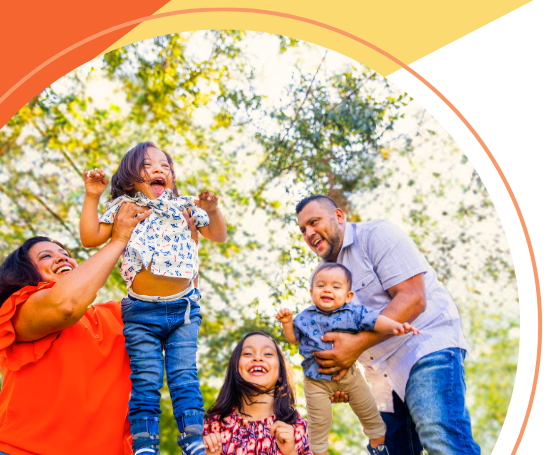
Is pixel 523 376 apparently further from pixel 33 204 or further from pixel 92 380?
pixel 33 204

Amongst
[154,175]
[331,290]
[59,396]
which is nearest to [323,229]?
[331,290]

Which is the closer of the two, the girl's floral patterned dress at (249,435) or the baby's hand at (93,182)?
the baby's hand at (93,182)

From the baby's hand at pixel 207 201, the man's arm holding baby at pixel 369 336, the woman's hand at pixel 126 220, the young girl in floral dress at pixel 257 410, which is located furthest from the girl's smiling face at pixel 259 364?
the woman's hand at pixel 126 220

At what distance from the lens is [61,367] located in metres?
2.17

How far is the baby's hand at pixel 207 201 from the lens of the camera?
239 cm

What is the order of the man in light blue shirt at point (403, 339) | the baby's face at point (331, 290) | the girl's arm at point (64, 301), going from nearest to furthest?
the girl's arm at point (64, 301) < the man in light blue shirt at point (403, 339) < the baby's face at point (331, 290)

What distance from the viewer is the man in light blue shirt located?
216 cm

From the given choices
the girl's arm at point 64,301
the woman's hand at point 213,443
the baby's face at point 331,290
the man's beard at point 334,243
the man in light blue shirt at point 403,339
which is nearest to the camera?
the girl's arm at point 64,301

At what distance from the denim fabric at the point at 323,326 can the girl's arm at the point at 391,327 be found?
0.03 metres

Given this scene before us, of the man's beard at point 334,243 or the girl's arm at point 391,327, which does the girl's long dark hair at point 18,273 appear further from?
the girl's arm at point 391,327

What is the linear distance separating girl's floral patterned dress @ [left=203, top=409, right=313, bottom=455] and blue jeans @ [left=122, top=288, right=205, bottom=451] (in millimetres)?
315

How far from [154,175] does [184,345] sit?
2.59 ft

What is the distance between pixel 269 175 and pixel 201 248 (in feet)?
3.53

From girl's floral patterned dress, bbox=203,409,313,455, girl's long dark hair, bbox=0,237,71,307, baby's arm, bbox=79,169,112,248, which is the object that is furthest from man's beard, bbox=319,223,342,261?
girl's long dark hair, bbox=0,237,71,307
